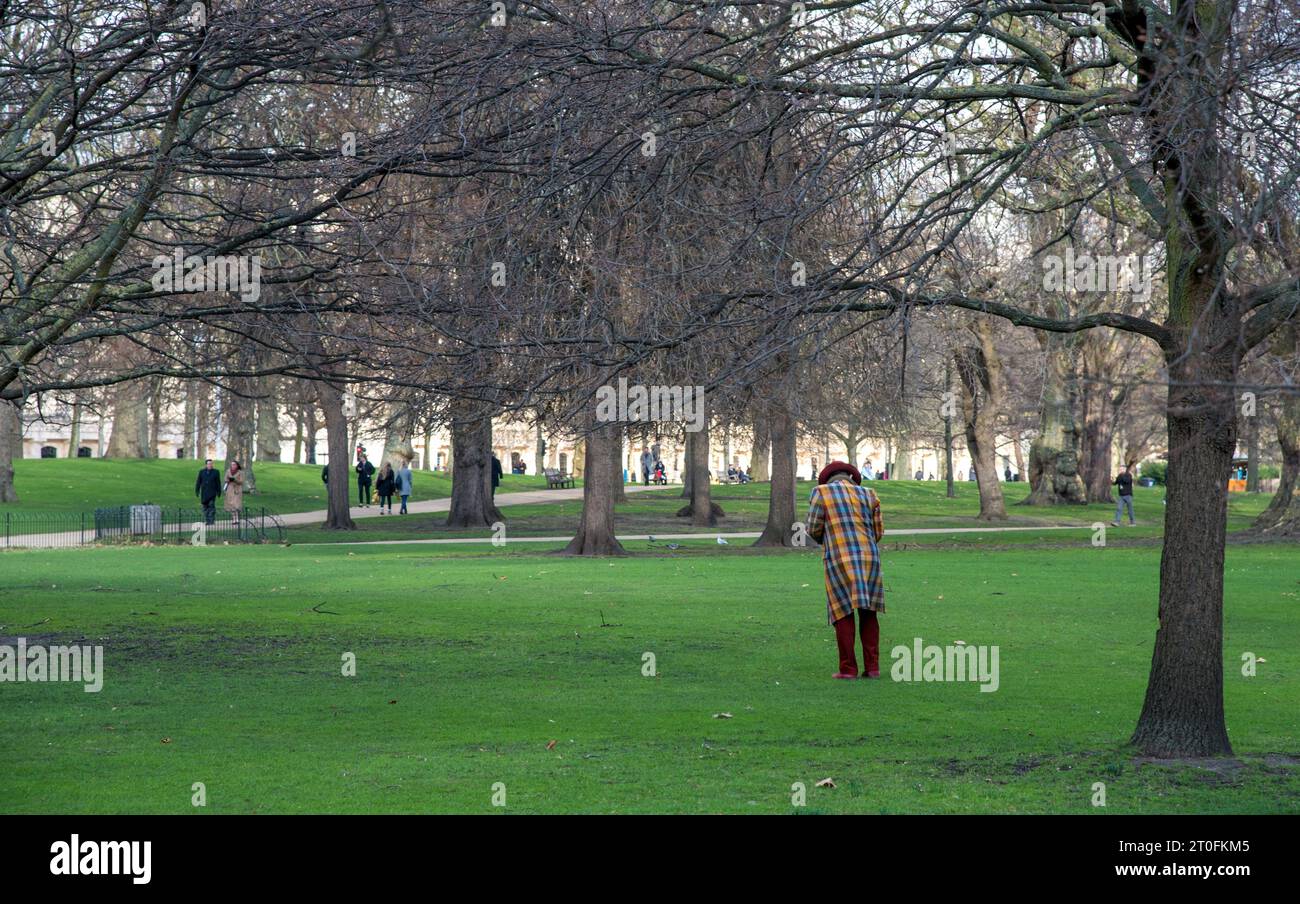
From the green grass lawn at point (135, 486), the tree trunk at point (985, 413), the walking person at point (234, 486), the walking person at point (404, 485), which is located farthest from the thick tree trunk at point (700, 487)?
the green grass lawn at point (135, 486)

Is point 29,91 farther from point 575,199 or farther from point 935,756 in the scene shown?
point 935,756

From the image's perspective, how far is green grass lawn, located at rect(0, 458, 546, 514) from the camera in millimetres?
52500

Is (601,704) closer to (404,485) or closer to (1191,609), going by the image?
(1191,609)

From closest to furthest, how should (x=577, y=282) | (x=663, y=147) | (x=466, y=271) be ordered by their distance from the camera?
(x=663, y=147)
(x=466, y=271)
(x=577, y=282)

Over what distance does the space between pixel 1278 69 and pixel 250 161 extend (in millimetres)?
9341

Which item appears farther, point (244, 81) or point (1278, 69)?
point (244, 81)

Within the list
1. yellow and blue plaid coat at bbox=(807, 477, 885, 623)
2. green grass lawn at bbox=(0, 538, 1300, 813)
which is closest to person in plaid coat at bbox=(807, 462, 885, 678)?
yellow and blue plaid coat at bbox=(807, 477, 885, 623)

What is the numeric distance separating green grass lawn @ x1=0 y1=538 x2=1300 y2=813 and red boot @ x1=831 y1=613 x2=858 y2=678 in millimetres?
482

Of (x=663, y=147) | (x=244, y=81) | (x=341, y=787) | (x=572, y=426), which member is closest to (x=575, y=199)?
(x=663, y=147)

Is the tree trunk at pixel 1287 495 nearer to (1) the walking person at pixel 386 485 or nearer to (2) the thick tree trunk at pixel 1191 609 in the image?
(1) the walking person at pixel 386 485

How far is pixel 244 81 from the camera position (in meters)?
12.3

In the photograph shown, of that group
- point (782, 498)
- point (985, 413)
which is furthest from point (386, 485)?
point (782, 498)

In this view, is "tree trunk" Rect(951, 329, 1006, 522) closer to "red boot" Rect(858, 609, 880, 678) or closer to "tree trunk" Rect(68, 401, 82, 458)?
"tree trunk" Rect(68, 401, 82, 458)

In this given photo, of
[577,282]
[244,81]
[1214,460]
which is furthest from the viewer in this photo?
[577,282]
